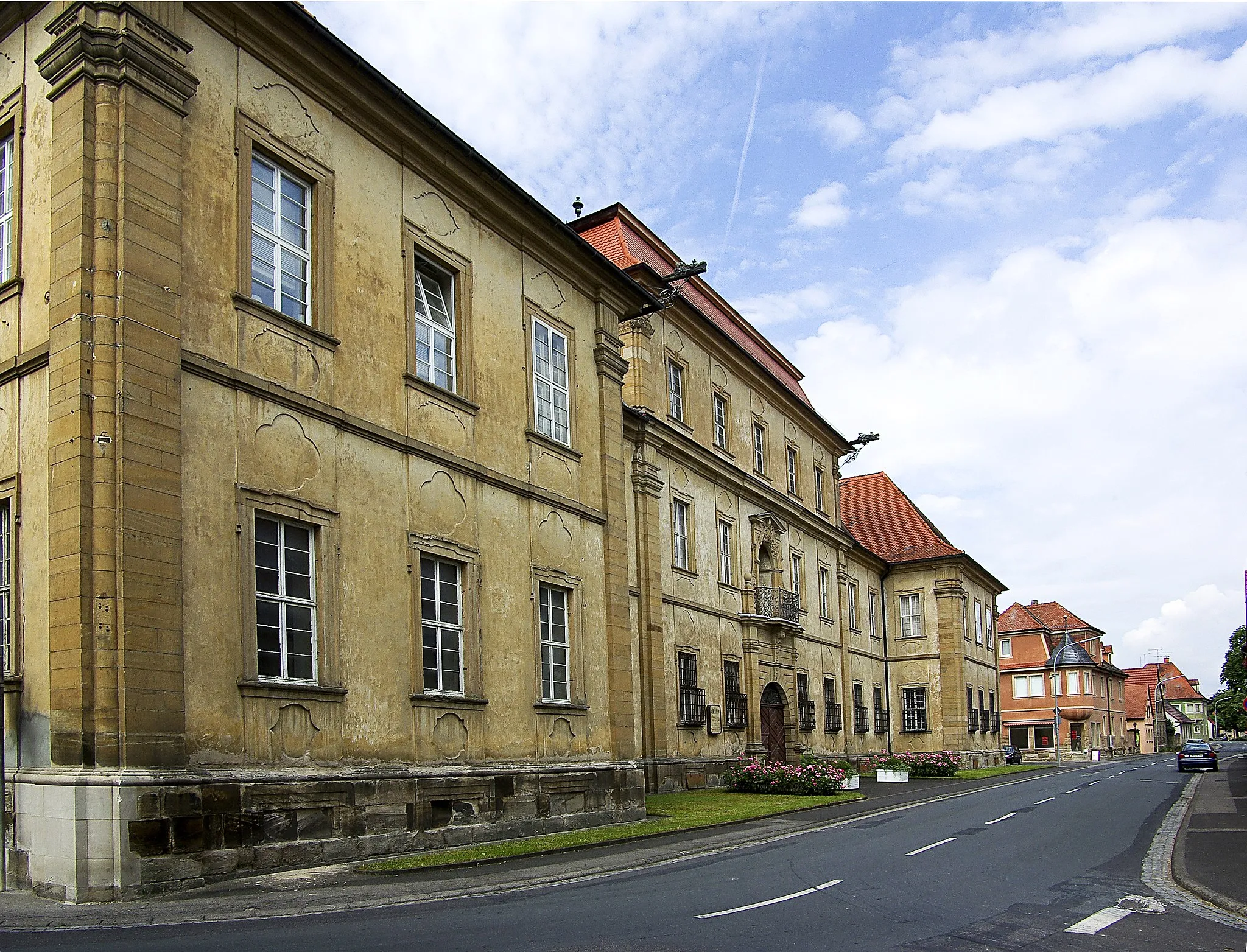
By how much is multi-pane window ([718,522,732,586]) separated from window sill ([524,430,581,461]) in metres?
13.6

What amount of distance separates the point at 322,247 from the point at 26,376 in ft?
13.7

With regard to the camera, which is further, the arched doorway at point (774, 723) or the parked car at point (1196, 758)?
the parked car at point (1196, 758)

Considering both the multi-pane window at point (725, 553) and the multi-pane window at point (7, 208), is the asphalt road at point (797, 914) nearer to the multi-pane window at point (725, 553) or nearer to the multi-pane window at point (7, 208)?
the multi-pane window at point (7, 208)

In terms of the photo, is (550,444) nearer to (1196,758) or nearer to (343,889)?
(343,889)

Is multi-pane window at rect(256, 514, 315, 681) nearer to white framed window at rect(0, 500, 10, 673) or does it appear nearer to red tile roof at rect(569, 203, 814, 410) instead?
white framed window at rect(0, 500, 10, 673)

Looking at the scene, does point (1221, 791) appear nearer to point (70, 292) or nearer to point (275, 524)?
point (275, 524)

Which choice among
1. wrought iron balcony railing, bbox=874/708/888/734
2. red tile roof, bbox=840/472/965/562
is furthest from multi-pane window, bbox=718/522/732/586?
red tile roof, bbox=840/472/965/562

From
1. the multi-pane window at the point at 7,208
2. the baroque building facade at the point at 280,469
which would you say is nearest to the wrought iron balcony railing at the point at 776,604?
the baroque building facade at the point at 280,469

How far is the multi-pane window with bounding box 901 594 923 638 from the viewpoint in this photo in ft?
176

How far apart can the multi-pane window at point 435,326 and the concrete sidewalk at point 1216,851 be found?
11.8 m

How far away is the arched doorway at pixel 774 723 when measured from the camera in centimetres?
3594

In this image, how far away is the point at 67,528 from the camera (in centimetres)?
1163

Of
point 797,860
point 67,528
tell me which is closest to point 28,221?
point 67,528

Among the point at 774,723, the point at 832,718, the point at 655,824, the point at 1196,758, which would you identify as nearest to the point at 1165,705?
the point at 1196,758
